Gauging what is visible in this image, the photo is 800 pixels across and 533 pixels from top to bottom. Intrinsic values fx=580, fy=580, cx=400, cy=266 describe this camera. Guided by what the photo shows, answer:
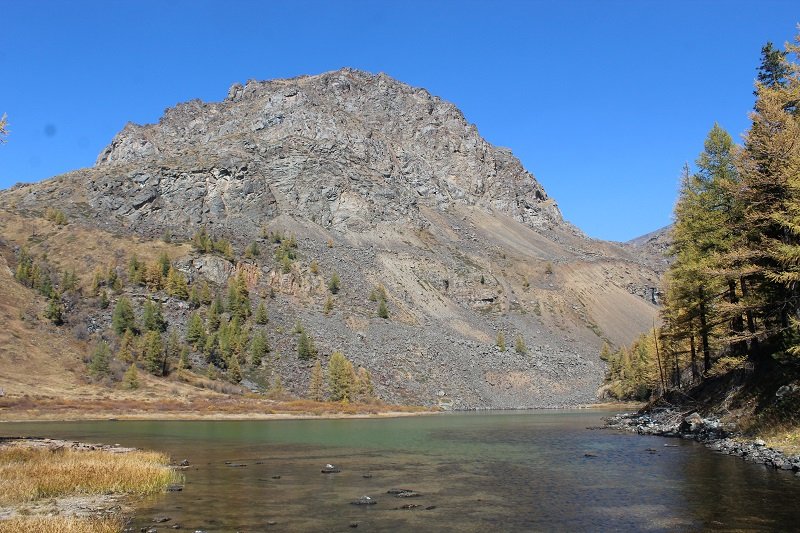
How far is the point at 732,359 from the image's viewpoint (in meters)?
37.2

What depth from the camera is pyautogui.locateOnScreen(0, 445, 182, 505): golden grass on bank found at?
23172mm

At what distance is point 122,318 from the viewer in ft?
402

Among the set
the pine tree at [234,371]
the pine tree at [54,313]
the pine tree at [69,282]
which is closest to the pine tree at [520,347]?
the pine tree at [234,371]

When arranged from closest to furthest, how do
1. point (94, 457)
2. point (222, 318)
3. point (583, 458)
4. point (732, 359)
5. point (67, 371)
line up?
point (94, 457)
point (583, 458)
point (732, 359)
point (67, 371)
point (222, 318)

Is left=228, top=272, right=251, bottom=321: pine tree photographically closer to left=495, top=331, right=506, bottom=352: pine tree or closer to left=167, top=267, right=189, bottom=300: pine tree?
left=167, top=267, right=189, bottom=300: pine tree

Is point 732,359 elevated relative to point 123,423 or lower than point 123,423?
elevated

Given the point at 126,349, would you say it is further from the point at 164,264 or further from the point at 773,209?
the point at 773,209

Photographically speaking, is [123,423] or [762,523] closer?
[762,523]

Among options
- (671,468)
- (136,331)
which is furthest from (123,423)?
(671,468)

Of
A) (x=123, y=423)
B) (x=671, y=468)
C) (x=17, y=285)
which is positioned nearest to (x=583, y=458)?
(x=671, y=468)

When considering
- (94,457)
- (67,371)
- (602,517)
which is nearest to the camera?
(602,517)

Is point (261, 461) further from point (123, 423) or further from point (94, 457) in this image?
point (123, 423)

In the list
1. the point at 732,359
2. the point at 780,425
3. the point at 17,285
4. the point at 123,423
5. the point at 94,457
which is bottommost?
the point at 123,423

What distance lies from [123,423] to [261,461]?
51107 mm
